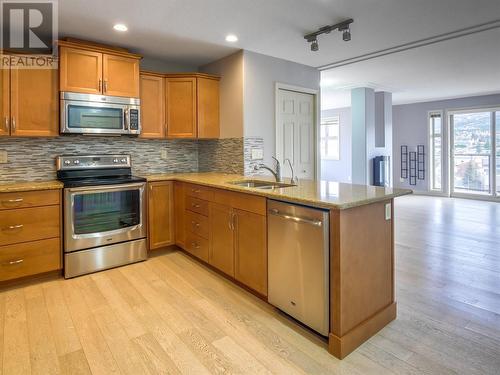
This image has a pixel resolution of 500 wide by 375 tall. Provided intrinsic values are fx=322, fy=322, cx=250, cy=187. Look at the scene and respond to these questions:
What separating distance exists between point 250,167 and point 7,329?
2694 mm

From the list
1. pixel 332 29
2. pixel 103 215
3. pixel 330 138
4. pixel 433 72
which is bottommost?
pixel 103 215

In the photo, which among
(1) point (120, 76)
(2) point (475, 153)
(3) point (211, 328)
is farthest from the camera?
(2) point (475, 153)

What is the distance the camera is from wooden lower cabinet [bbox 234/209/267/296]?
2480mm

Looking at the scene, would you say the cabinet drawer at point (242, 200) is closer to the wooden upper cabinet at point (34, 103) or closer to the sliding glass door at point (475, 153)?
the wooden upper cabinet at point (34, 103)

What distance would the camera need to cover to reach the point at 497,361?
1.84 metres

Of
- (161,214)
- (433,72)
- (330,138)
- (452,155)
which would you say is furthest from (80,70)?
(452,155)

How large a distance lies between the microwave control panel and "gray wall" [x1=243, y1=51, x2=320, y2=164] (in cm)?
123

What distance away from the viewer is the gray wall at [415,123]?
793 cm

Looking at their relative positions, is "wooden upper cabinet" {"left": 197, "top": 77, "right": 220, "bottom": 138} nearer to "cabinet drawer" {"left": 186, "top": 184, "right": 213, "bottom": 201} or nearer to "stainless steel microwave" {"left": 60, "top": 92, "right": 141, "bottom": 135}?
"stainless steel microwave" {"left": 60, "top": 92, "right": 141, "bottom": 135}

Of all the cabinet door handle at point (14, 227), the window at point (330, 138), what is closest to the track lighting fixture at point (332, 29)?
the cabinet door handle at point (14, 227)

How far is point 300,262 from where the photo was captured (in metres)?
2.12

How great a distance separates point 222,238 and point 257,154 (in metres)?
1.38

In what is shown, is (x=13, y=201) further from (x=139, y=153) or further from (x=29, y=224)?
(x=139, y=153)

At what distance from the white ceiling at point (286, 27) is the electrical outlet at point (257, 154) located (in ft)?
3.87
